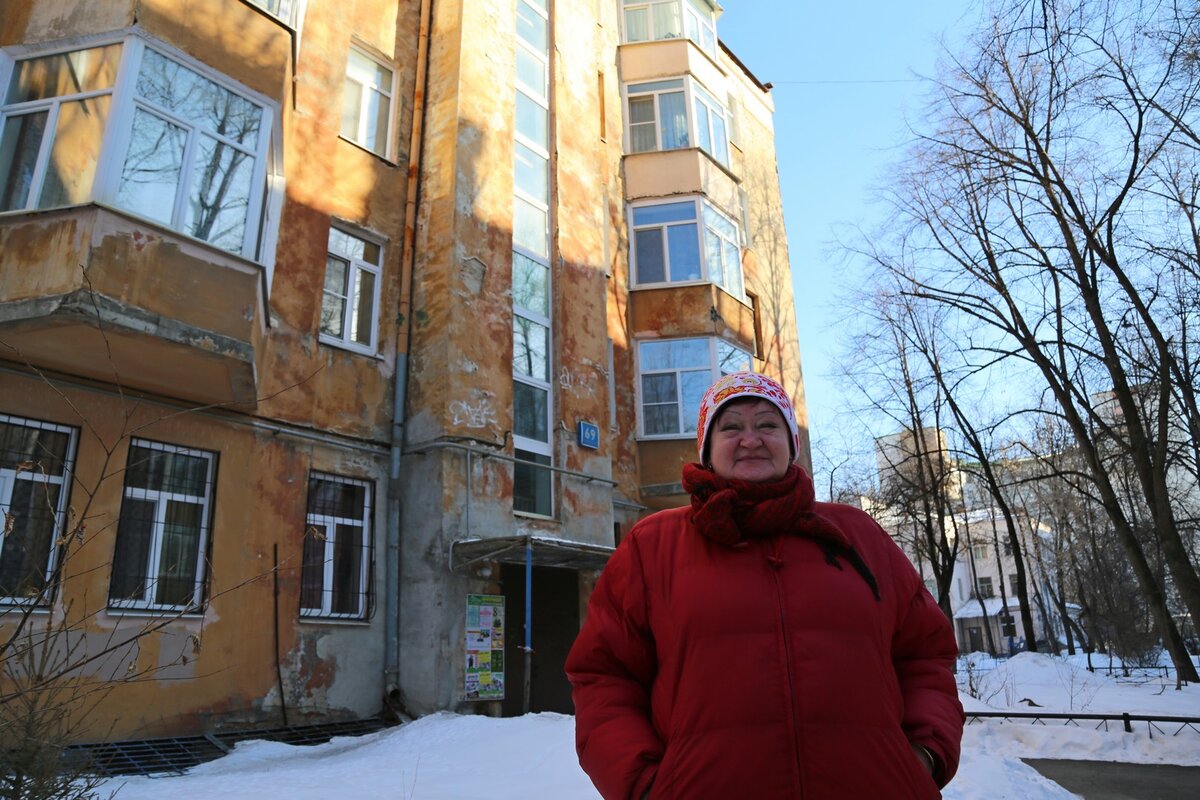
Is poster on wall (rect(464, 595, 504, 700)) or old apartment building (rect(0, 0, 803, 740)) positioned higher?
old apartment building (rect(0, 0, 803, 740))

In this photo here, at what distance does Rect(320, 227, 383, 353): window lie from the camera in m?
11.2

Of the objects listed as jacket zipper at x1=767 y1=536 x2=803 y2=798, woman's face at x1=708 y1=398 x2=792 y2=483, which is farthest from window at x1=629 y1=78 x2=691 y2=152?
jacket zipper at x1=767 y1=536 x2=803 y2=798

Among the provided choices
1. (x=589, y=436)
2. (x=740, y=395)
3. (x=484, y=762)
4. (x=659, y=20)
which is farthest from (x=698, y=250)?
(x=740, y=395)

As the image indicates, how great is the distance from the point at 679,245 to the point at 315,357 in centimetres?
924

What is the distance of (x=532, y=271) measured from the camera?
1325cm

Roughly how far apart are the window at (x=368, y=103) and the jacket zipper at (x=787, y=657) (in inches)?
453

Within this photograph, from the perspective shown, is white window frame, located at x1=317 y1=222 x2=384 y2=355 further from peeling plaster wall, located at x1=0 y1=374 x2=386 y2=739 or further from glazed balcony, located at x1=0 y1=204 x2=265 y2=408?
glazed balcony, located at x1=0 y1=204 x2=265 y2=408

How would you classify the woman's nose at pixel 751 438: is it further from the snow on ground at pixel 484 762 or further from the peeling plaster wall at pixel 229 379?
the peeling plaster wall at pixel 229 379

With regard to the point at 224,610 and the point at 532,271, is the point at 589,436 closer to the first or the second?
the point at 532,271

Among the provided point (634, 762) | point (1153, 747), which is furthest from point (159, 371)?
point (1153, 747)

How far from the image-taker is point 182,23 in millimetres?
8844

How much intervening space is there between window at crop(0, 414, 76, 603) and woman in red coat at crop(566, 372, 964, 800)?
724cm

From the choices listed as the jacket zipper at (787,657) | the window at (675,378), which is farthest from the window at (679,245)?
the jacket zipper at (787,657)

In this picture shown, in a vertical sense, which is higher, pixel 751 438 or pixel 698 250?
pixel 698 250
